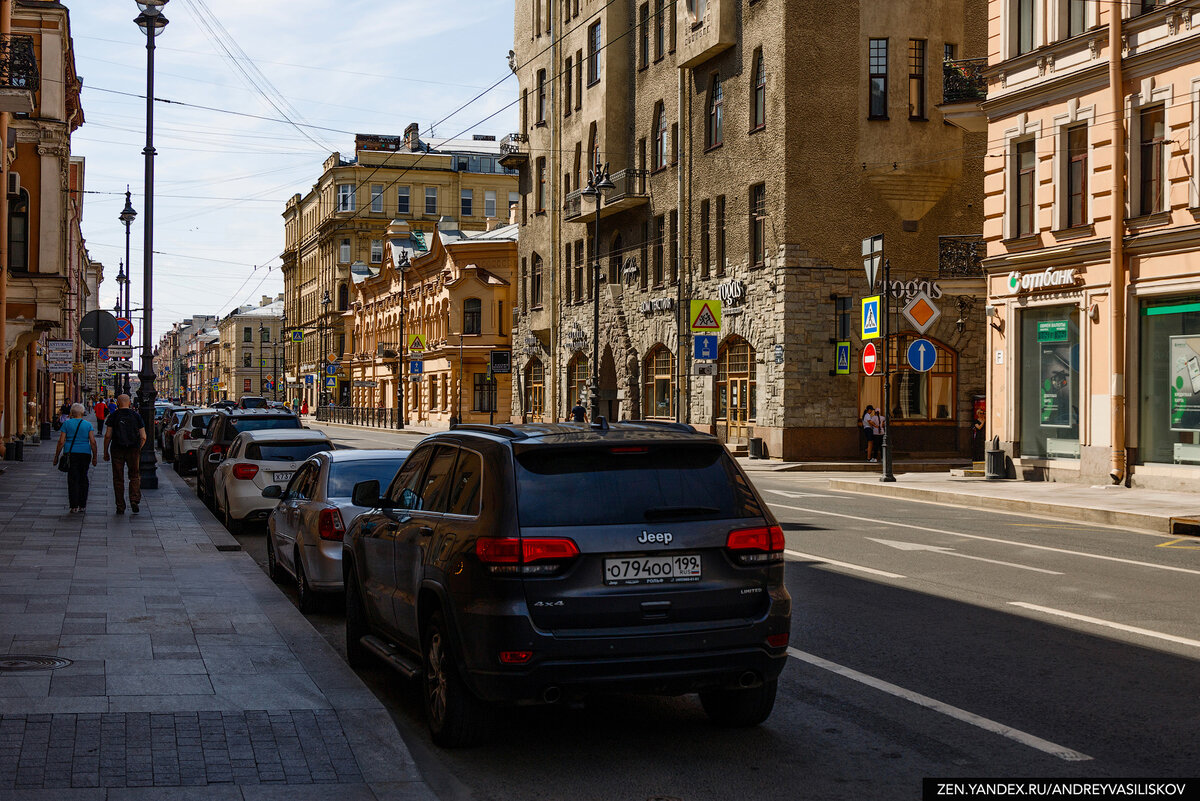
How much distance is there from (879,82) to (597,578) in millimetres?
34728

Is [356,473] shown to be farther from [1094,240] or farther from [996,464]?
[996,464]

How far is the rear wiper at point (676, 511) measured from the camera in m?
6.17

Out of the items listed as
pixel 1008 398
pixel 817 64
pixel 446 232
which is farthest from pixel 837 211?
pixel 446 232

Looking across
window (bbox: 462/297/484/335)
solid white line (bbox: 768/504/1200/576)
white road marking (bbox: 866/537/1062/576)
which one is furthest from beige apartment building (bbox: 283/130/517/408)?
white road marking (bbox: 866/537/1062/576)

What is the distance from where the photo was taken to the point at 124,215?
47812 millimetres

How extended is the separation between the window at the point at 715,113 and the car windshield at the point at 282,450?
89.7 ft

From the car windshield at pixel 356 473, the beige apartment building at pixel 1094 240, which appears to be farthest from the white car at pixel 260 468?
the beige apartment building at pixel 1094 240

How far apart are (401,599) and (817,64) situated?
109 ft

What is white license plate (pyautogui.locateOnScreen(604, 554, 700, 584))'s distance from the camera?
19.8 ft

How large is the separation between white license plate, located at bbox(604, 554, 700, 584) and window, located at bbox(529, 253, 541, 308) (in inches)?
2112

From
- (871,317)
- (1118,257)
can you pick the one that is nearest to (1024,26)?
(1118,257)

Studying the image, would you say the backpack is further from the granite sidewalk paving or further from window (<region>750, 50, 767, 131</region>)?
window (<region>750, 50, 767, 131</region>)

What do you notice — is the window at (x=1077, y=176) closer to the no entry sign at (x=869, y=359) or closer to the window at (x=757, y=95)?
the no entry sign at (x=869, y=359)

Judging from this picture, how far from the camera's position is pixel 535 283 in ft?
198
